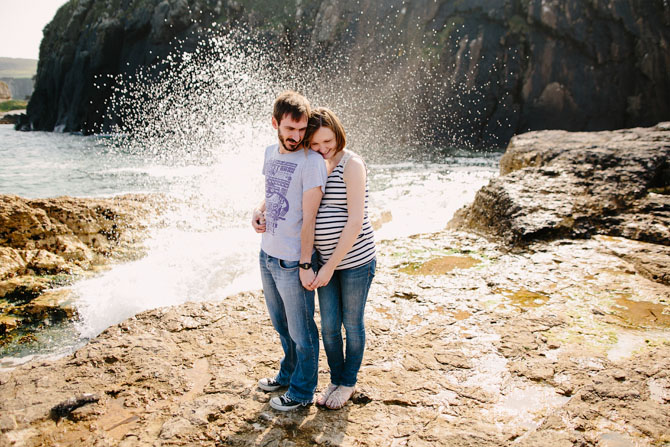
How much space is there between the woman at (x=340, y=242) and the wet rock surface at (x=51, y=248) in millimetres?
3808

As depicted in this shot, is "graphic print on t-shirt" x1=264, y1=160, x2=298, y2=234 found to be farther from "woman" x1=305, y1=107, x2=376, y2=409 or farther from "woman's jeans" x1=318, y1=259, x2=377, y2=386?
"woman's jeans" x1=318, y1=259, x2=377, y2=386

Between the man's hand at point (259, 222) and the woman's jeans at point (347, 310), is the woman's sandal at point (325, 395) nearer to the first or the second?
the woman's jeans at point (347, 310)

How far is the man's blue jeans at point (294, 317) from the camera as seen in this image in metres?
2.15

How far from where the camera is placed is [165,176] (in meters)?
14.0

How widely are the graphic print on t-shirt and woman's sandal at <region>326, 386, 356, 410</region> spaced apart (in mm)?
1029

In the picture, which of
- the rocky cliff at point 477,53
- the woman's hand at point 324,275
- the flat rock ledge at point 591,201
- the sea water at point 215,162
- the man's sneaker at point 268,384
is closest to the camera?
the woman's hand at point 324,275

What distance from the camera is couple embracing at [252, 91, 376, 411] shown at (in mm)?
2031

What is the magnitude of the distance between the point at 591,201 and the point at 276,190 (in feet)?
14.8

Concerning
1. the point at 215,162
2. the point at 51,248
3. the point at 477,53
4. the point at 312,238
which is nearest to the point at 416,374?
the point at 312,238

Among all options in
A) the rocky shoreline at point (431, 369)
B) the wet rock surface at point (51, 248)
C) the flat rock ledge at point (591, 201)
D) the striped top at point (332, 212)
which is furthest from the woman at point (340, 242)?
the wet rock surface at point (51, 248)

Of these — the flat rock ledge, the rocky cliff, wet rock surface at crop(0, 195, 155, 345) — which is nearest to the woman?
the flat rock ledge

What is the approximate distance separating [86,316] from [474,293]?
4204 millimetres

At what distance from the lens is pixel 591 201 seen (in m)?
→ 5.03

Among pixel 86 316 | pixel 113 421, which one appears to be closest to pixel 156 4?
pixel 86 316
